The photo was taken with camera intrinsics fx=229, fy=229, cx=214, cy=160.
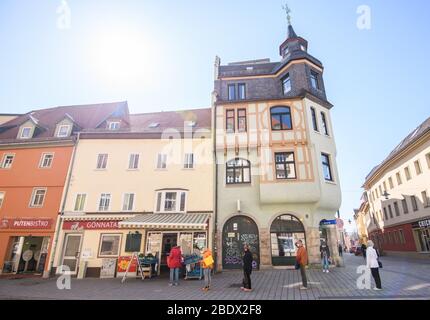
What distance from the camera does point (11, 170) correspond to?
1772 centimetres

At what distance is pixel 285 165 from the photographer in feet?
50.6

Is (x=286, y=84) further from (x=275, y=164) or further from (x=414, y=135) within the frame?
(x=414, y=135)

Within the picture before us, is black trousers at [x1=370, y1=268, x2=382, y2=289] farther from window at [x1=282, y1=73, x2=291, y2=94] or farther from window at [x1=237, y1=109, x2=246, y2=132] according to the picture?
window at [x1=282, y1=73, x2=291, y2=94]

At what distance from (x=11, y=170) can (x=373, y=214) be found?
4681 cm

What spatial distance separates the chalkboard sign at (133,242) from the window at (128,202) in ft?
6.10

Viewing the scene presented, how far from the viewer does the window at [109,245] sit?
1520cm

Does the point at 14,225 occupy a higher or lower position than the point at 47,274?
higher

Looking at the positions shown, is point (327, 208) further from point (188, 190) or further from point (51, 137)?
point (51, 137)

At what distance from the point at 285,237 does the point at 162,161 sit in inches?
396

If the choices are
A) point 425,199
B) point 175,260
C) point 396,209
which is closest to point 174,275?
point 175,260

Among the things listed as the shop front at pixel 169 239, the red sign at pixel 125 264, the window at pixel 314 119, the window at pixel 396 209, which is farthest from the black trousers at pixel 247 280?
the window at pixel 396 209

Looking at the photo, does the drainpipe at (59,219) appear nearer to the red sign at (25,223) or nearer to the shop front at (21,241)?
the shop front at (21,241)

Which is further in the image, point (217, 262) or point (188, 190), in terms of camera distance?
point (188, 190)
